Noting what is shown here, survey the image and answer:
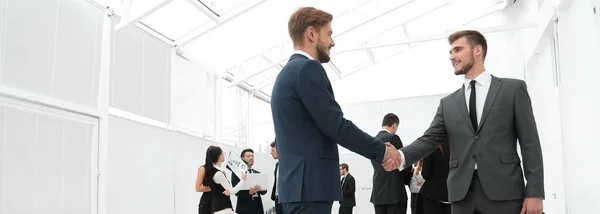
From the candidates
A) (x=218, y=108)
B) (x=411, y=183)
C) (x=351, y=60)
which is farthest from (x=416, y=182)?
(x=351, y=60)

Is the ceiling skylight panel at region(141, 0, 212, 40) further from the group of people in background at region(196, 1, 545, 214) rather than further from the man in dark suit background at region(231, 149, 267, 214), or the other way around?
the group of people in background at region(196, 1, 545, 214)

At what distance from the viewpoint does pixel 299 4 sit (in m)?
9.23

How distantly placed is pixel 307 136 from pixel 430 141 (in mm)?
883

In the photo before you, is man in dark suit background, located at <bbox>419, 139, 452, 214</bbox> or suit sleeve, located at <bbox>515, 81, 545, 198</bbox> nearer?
suit sleeve, located at <bbox>515, 81, 545, 198</bbox>

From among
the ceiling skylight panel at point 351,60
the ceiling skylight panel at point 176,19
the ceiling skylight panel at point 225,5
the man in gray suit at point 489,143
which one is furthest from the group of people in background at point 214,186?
the ceiling skylight panel at point 351,60

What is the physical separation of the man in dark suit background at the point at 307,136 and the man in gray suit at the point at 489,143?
561 millimetres

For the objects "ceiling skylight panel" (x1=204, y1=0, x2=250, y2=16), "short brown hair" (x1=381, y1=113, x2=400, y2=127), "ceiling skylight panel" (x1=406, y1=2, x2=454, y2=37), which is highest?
"ceiling skylight panel" (x1=406, y1=2, x2=454, y2=37)

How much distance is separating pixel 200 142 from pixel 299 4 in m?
2.75

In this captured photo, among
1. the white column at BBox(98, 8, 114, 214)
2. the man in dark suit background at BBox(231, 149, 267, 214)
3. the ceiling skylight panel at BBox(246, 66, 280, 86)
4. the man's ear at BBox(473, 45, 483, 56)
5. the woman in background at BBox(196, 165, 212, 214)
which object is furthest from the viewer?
the ceiling skylight panel at BBox(246, 66, 280, 86)

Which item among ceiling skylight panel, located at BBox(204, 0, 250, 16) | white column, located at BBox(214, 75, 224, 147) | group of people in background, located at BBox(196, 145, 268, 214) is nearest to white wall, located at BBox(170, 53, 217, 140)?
white column, located at BBox(214, 75, 224, 147)

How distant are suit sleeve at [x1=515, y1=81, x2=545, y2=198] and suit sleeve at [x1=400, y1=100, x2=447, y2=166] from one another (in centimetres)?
43

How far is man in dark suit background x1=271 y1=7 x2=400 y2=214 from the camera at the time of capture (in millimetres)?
2238

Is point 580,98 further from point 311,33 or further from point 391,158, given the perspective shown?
point 311,33

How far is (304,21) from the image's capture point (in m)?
2.44
